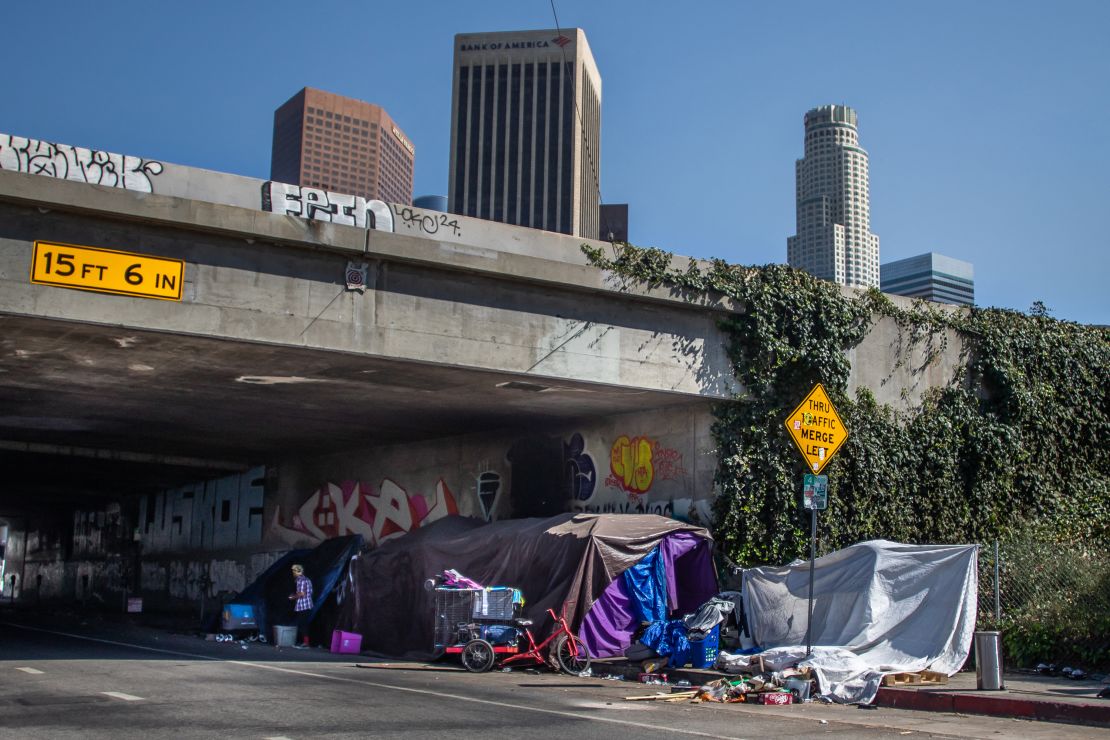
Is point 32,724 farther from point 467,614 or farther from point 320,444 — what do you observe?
point 320,444

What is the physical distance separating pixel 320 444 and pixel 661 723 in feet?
65.7

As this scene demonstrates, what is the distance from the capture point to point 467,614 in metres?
18.0

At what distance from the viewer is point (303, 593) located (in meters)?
24.2

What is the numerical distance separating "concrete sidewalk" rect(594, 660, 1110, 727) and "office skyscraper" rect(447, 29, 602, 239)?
442ft

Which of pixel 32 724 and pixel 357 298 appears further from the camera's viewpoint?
pixel 357 298

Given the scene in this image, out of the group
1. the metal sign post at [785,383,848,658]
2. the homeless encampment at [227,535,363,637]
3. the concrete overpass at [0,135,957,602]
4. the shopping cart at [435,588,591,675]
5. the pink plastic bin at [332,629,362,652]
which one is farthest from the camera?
the homeless encampment at [227,535,363,637]

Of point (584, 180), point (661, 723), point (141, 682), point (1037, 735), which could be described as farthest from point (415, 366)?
point (584, 180)

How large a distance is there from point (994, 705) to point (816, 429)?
15.2 feet

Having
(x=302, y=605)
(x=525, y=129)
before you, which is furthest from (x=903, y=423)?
(x=525, y=129)

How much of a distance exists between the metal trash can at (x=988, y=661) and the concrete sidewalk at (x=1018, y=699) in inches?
5.2

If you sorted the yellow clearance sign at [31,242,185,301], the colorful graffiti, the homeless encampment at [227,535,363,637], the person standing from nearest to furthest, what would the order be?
the yellow clearance sign at [31,242,185,301] < the colorful graffiti < the person standing < the homeless encampment at [227,535,363,637]

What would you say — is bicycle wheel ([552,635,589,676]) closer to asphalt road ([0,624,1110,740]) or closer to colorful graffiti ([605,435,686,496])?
asphalt road ([0,624,1110,740])

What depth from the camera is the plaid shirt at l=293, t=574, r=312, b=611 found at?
24250mm

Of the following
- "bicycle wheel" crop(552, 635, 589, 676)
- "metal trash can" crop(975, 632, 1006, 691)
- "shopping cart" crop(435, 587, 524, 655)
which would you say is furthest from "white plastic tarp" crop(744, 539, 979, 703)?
"shopping cart" crop(435, 587, 524, 655)
